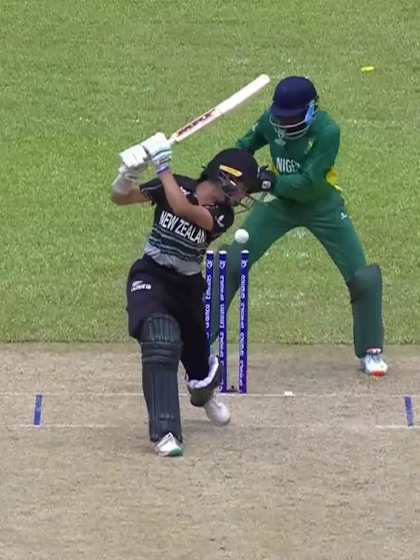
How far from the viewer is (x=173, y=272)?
328 inches

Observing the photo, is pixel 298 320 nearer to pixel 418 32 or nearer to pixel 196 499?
pixel 196 499

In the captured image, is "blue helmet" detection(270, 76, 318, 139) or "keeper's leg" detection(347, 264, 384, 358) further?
"keeper's leg" detection(347, 264, 384, 358)

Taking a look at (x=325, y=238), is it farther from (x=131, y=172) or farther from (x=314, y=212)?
(x=131, y=172)

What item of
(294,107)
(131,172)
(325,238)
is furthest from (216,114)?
(325,238)

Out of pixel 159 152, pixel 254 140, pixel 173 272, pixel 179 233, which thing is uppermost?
pixel 254 140

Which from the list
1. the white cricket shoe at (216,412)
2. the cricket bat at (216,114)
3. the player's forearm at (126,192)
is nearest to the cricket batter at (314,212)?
the cricket bat at (216,114)

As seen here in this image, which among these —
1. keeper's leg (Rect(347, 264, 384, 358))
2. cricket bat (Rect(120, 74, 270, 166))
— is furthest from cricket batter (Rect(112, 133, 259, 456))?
keeper's leg (Rect(347, 264, 384, 358))

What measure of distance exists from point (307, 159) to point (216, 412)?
5.71ft

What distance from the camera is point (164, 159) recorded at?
804cm

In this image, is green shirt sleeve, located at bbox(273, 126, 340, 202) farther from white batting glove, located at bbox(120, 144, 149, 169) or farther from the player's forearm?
white batting glove, located at bbox(120, 144, 149, 169)

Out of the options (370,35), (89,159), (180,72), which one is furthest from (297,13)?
(89,159)

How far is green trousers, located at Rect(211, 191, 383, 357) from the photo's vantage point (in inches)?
380

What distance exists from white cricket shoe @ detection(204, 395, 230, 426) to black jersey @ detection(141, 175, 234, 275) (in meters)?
0.78

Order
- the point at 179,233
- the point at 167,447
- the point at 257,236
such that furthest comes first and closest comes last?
the point at 257,236 < the point at 179,233 < the point at 167,447
